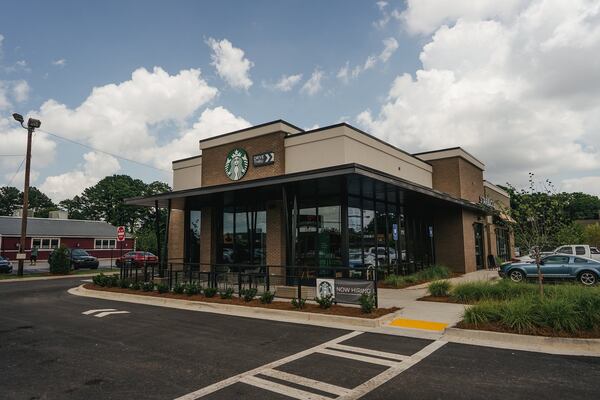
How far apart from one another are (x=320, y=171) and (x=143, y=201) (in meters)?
11.2

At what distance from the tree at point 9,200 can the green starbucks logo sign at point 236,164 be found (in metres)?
102

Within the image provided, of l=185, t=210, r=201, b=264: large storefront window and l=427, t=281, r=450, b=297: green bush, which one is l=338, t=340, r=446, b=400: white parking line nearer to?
l=427, t=281, r=450, b=297: green bush

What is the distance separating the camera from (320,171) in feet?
41.4

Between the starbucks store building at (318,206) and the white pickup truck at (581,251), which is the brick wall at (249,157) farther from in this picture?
the white pickup truck at (581,251)

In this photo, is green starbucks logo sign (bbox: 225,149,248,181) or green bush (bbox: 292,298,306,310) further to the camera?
green starbucks logo sign (bbox: 225,149,248,181)

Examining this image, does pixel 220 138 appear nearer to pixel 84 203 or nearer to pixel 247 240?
pixel 247 240

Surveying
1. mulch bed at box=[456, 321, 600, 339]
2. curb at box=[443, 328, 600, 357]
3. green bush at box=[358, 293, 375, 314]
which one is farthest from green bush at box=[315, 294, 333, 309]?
mulch bed at box=[456, 321, 600, 339]

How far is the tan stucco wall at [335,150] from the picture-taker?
631 inches

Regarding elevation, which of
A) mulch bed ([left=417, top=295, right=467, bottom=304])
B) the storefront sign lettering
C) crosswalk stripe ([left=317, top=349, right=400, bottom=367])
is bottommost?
crosswalk stripe ([left=317, top=349, right=400, bottom=367])

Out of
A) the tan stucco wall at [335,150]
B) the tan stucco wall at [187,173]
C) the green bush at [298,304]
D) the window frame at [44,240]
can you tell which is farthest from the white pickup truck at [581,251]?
the window frame at [44,240]

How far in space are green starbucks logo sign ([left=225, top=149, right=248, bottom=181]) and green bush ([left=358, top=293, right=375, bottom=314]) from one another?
1057 cm

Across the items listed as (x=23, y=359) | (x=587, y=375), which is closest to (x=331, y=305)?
(x=587, y=375)

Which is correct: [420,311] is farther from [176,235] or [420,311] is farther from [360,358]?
[176,235]

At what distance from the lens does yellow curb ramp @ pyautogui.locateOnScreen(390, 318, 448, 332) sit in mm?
8984
